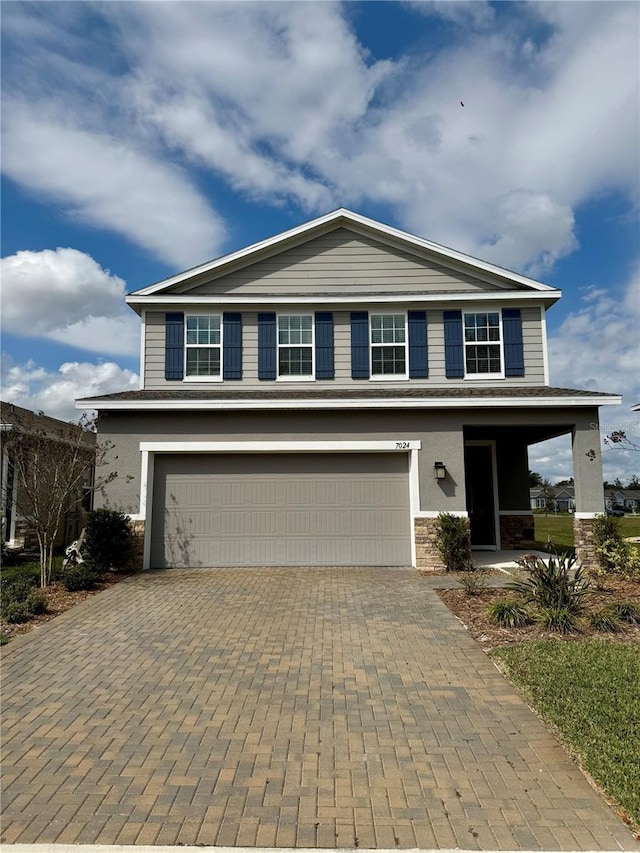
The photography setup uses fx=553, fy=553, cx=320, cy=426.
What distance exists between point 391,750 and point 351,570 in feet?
24.6

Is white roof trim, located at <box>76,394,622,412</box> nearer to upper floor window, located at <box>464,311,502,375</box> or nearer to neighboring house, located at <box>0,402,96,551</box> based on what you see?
neighboring house, located at <box>0,402,96,551</box>

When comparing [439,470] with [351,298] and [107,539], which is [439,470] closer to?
[351,298]

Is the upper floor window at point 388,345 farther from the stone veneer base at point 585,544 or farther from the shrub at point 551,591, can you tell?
the shrub at point 551,591

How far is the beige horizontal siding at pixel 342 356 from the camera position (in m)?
13.8

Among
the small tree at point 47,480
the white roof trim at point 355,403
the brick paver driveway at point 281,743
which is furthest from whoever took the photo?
the white roof trim at point 355,403

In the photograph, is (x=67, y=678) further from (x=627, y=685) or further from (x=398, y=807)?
(x=627, y=685)

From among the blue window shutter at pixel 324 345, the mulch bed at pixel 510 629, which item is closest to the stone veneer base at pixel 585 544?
the mulch bed at pixel 510 629

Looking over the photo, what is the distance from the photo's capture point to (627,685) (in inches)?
206

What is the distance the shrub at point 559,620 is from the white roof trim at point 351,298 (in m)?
8.57

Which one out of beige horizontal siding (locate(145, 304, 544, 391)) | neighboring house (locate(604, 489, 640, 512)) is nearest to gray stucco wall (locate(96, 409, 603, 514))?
beige horizontal siding (locate(145, 304, 544, 391))

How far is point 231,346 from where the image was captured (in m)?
14.0

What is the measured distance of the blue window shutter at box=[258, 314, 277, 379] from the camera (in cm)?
1384

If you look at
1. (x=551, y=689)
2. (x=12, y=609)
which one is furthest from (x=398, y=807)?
(x=12, y=609)

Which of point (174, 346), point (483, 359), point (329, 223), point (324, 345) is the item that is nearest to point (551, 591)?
point (483, 359)
